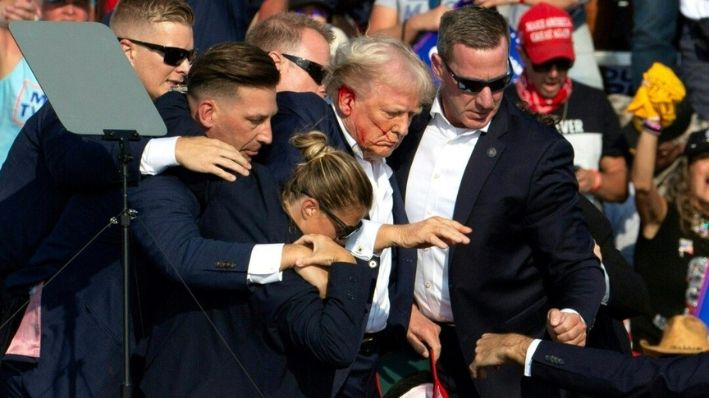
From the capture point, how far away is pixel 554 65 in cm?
764

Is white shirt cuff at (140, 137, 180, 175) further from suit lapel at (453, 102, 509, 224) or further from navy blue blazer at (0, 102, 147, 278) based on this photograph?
suit lapel at (453, 102, 509, 224)

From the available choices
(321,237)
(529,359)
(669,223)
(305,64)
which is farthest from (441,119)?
(669,223)

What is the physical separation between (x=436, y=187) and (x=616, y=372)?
3.30ft

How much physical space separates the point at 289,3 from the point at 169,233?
11.0ft

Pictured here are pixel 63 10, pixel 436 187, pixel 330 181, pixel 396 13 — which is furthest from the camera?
pixel 396 13

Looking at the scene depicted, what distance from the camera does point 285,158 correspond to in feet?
17.2

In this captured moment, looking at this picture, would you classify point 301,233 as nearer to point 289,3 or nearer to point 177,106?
point 177,106

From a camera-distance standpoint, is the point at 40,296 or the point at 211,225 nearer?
the point at 211,225

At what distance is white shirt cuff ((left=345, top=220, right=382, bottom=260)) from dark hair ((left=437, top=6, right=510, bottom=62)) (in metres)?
0.94

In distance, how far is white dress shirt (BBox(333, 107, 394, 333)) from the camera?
18.1 ft

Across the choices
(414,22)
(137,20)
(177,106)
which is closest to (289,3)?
(414,22)

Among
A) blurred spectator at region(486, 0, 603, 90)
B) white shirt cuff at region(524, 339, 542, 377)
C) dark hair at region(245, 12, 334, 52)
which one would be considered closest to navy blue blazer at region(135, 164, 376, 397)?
white shirt cuff at region(524, 339, 542, 377)

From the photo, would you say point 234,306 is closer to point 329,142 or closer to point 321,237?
point 321,237

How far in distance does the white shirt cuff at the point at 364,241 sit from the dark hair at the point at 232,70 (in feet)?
1.87
